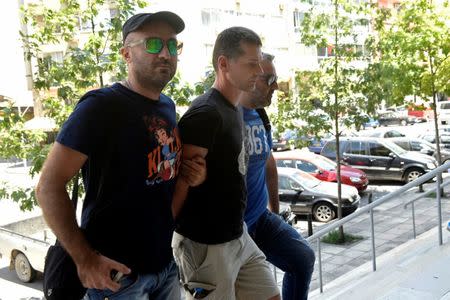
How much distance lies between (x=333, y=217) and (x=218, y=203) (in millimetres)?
10111

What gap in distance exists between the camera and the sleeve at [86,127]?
1541 millimetres

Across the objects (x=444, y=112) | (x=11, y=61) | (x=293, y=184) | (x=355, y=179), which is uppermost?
(x=11, y=61)

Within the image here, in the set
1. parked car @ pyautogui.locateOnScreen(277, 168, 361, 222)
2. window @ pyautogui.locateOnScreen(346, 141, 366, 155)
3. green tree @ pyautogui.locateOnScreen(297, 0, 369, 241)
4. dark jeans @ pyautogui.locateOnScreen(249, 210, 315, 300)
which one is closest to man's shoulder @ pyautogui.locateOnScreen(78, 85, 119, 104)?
dark jeans @ pyautogui.locateOnScreen(249, 210, 315, 300)

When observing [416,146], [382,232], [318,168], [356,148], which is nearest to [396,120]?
[416,146]

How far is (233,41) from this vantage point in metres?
2.24

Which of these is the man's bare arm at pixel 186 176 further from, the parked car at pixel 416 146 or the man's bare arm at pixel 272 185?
the parked car at pixel 416 146

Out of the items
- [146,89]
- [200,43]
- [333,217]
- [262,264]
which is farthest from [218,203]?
[200,43]

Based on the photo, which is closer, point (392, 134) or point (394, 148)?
point (394, 148)

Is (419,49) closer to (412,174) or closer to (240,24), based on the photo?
(412,174)

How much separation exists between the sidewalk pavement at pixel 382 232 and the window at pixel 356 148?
6155mm

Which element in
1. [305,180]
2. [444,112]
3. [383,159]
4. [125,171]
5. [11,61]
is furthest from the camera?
[444,112]

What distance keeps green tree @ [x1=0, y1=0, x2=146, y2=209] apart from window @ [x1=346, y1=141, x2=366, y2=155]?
10366 millimetres

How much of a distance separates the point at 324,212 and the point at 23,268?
6435mm

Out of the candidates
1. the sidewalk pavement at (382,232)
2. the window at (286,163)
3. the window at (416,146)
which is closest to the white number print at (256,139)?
the sidewalk pavement at (382,232)
